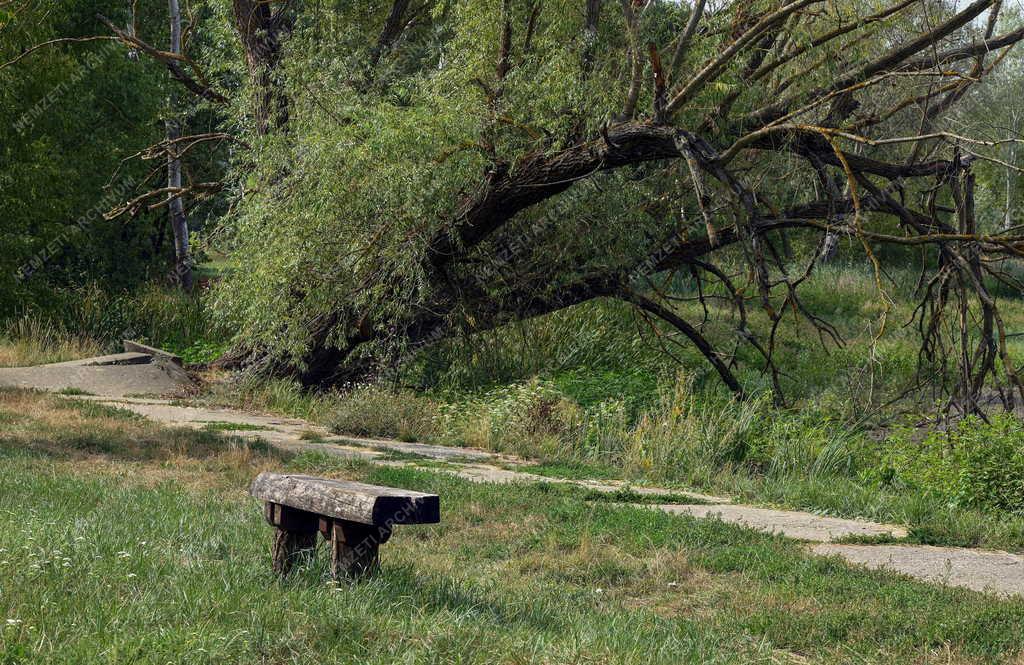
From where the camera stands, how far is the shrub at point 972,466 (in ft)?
30.5

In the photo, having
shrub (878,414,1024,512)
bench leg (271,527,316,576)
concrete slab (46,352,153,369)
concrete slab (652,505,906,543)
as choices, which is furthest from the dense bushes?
bench leg (271,527,316,576)

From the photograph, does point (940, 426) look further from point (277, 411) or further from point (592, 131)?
point (277, 411)

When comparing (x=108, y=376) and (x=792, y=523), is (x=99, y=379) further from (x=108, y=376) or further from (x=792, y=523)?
(x=792, y=523)

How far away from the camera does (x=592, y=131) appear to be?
13.2 m

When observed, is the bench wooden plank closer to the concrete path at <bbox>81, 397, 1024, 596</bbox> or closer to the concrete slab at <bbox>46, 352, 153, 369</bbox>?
the concrete path at <bbox>81, 397, 1024, 596</bbox>

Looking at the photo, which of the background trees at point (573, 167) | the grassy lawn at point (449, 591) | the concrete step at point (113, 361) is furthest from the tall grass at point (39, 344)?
the grassy lawn at point (449, 591)

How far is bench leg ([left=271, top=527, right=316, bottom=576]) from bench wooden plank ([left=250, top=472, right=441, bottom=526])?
19 centimetres

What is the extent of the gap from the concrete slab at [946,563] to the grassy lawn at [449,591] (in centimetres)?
33

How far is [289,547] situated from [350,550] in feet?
1.34

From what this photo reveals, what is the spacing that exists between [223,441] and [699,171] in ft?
18.2

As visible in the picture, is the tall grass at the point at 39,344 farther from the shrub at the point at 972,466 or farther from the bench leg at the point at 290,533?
the shrub at the point at 972,466

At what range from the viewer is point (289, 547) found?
573cm

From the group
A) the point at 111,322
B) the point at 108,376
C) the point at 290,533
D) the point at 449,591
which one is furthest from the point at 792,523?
the point at 111,322

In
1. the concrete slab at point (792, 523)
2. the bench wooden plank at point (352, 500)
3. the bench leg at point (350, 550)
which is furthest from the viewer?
the concrete slab at point (792, 523)
